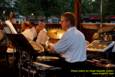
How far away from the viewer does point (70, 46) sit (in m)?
6.08

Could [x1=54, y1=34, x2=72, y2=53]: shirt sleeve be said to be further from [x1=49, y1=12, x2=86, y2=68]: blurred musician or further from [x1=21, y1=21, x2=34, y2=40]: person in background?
[x1=21, y1=21, x2=34, y2=40]: person in background

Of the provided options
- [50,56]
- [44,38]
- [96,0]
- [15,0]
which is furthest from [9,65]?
[15,0]

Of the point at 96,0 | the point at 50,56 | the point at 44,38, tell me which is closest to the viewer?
the point at 50,56

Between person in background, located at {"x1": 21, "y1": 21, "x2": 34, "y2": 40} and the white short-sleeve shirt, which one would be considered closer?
the white short-sleeve shirt

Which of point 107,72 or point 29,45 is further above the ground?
point 29,45

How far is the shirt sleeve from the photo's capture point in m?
6.03

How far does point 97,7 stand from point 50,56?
1003cm

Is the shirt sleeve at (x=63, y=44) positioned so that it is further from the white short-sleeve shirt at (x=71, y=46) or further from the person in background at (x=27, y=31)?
the person in background at (x=27, y=31)

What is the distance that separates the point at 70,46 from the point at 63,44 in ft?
0.36

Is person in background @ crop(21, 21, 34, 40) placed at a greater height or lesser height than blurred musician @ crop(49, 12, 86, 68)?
lesser

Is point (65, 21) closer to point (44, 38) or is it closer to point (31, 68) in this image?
point (31, 68)

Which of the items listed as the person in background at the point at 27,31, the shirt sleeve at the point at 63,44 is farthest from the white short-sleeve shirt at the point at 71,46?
the person in background at the point at 27,31

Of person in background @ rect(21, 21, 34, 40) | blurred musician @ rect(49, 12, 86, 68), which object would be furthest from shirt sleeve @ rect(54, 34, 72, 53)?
person in background @ rect(21, 21, 34, 40)

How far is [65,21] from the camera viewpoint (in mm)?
6082
